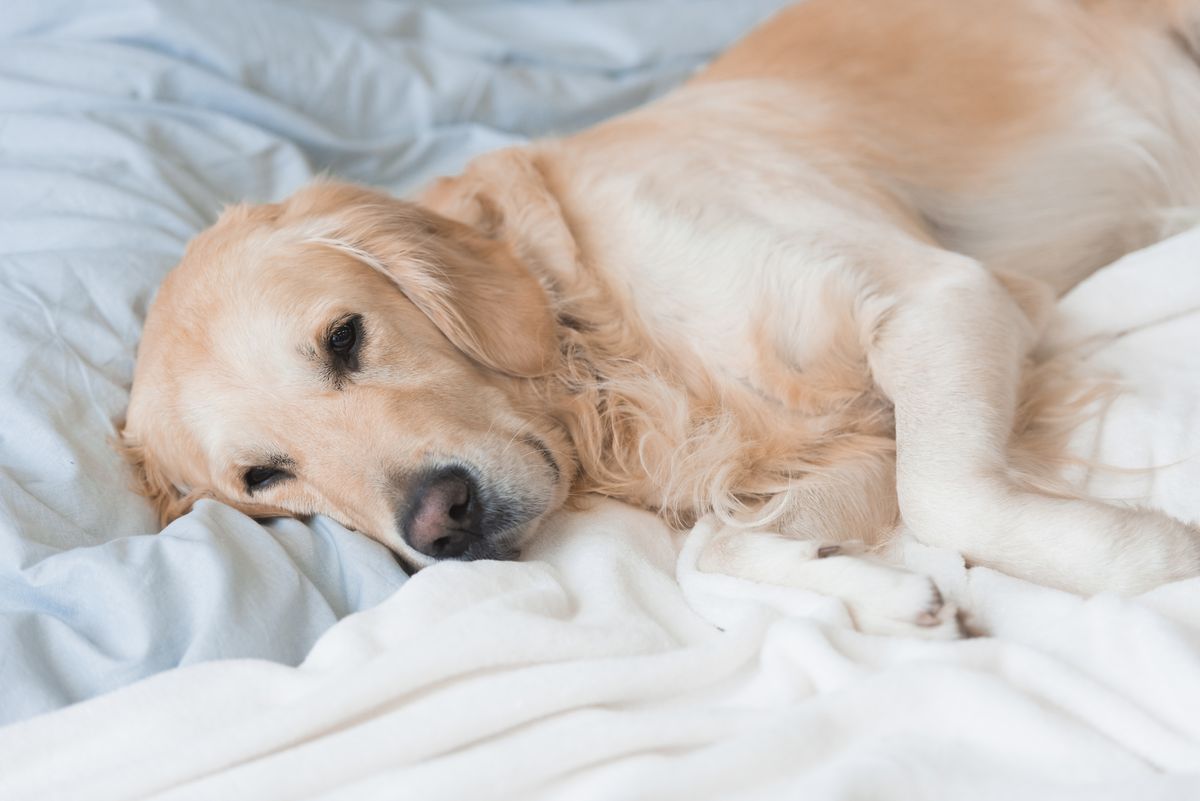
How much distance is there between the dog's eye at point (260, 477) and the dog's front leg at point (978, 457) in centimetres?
111

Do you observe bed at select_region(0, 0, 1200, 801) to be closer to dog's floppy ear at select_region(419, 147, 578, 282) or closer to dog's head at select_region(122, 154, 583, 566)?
dog's head at select_region(122, 154, 583, 566)

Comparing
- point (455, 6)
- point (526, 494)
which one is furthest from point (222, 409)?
point (455, 6)

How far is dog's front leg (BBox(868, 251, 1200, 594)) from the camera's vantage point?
158 cm

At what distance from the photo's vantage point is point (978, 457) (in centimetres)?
172

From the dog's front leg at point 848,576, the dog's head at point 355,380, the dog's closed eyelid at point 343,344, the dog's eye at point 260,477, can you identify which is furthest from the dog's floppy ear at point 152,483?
the dog's front leg at point 848,576

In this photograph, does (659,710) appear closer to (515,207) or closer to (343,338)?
(343,338)

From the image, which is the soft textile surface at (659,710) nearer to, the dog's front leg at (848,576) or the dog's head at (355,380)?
the dog's front leg at (848,576)

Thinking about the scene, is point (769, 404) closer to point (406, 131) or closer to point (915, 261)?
point (915, 261)

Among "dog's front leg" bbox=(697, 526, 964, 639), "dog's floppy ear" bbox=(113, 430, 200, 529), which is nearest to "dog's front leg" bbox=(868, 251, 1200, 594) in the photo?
"dog's front leg" bbox=(697, 526, 964, 639)

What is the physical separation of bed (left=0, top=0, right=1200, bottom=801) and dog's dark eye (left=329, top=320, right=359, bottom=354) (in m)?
0.31

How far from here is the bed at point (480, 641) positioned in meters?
1.26

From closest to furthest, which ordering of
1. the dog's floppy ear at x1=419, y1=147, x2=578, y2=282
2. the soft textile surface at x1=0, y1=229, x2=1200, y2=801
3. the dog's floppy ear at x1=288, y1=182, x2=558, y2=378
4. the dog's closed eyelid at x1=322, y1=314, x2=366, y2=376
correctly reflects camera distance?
the soft textile surface at x1=0, y1=229, x2=1200, y2=801
the dog's closed eyelid at x1=322, y1=314, x2=366, y2=376
the dog's floppy ear at x1=288, y1=182, x2=558, y2=378
the dog's floppy ear at x1=419, y1=147, x2=578, y2=282

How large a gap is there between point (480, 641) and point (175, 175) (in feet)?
5.63

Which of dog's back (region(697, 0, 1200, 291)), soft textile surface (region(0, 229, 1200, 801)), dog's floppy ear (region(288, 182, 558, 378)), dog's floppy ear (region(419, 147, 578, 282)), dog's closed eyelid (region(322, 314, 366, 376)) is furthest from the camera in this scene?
dog's back (region(697, 0, 1200, 291))
